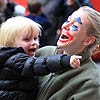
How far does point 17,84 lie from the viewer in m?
1.67

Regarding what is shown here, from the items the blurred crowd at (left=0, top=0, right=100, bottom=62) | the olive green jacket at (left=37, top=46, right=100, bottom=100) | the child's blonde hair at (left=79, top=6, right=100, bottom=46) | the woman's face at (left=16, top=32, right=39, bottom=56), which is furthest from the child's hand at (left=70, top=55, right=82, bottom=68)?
the blurred crowd at (left=0, top=0, right=100, bottom=62)

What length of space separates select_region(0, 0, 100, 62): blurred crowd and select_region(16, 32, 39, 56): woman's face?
1.68 meters

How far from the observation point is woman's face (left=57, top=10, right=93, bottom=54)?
5.37 feet

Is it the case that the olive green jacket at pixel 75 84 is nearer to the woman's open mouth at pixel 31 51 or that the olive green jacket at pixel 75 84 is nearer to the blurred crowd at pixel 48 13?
the woman's open mouth at pixel 31 51

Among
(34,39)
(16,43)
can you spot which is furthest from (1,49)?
(34,39)

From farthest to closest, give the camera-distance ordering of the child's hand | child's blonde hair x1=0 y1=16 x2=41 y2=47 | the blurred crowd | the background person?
the blurred crowd < child's blonde hair x1=0 y1=16 x2=41 y2=47 < the background person < the child's hand

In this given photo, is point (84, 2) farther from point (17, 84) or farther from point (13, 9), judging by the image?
point (17, 84)

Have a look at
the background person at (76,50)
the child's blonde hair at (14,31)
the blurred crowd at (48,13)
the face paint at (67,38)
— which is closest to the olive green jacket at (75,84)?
the background person at (76,50)

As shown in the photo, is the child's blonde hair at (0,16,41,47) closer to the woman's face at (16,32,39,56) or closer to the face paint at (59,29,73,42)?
the woman's face at (16,32,39,56)

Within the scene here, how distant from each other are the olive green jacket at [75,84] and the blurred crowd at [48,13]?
1.84 meters

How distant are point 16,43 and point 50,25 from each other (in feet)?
7.20

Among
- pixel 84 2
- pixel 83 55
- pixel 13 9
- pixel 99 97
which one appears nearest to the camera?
pixel 99 97

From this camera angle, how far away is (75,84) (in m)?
1.58

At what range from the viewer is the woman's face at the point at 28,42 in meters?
1.76
